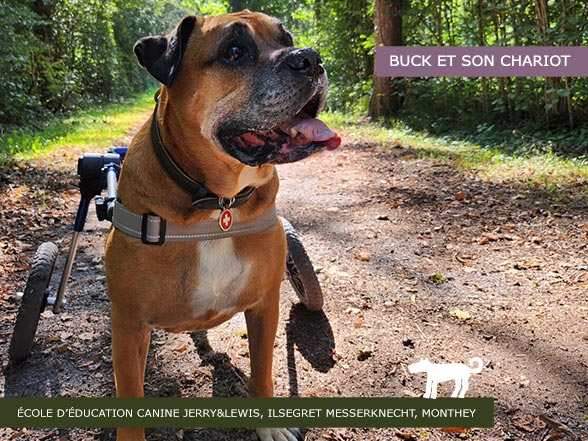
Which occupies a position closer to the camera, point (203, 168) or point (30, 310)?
point (203, 168)

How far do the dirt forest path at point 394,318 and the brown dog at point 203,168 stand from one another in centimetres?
71

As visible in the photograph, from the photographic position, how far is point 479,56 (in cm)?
878

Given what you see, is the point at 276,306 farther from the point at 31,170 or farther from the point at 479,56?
the point at 479,56

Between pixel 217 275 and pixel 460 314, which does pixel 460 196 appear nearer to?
pixel 460 314

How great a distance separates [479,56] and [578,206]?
15.4ft

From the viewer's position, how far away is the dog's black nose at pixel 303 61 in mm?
2072

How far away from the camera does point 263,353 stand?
2512 millimetres

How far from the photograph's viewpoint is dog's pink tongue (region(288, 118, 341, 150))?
6.89 ft

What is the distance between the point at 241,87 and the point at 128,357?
126 centimetres

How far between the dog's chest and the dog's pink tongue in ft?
1.82

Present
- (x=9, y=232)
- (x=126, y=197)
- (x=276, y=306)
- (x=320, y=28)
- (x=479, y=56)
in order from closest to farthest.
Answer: (x=126, y=197)
(x=276, y=306)
(x=9, y=232)
(x=479, y=56)
(x=320, y=28)

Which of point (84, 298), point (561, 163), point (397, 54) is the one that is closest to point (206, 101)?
point (84, 298)

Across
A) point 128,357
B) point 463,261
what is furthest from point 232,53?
point 463,261

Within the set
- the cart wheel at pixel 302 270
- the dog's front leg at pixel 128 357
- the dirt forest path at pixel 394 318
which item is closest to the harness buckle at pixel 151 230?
the dog's front leg at pixel 128 357
